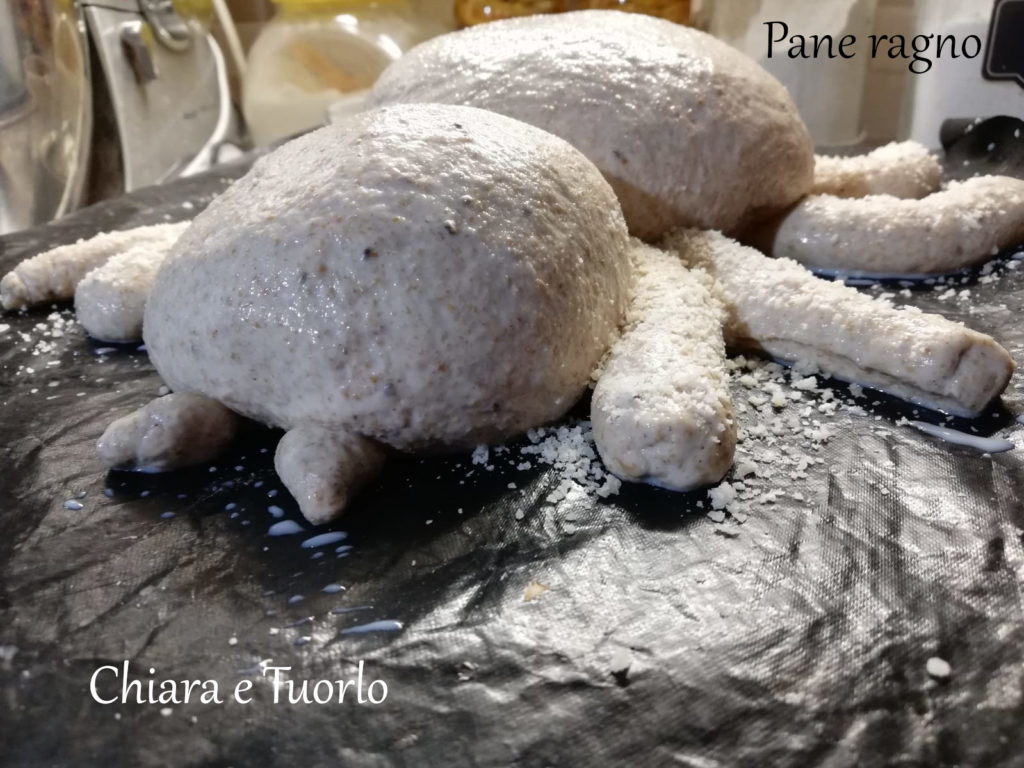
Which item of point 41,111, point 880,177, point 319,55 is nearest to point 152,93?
point 41,111

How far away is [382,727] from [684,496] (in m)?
0.39

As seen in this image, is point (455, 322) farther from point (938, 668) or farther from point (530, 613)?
point (938, 668)

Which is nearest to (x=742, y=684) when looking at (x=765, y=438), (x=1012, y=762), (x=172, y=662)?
(x=1012, y=762)

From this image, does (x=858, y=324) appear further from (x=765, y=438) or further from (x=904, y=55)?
(x=904, y=55)

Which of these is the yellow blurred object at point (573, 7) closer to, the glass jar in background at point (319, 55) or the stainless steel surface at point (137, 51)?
the glass jar in background at point (319, 55)

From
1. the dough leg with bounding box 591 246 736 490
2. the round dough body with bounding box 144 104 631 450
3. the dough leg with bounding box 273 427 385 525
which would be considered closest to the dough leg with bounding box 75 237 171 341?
the round dough body with bounding box 144 104 631 450

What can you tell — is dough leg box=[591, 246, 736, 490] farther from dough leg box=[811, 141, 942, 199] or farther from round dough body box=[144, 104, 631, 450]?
dough leg box=[811, 141, 942, 199]

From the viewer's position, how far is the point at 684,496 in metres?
0.88

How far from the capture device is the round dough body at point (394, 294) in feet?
2.91

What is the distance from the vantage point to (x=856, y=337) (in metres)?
1.05

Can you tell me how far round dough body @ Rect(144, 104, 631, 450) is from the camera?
89cm

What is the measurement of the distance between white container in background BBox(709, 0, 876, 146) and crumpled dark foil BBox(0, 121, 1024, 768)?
50.0 inches

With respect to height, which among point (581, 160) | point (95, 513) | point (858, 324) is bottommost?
point (95, 513)

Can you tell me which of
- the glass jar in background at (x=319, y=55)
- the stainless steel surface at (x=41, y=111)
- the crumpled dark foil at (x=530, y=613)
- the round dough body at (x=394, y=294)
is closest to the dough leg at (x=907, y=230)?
the crumpled dark foil at (x=530, y=613)
